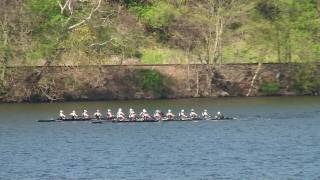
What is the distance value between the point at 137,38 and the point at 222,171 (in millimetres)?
44953

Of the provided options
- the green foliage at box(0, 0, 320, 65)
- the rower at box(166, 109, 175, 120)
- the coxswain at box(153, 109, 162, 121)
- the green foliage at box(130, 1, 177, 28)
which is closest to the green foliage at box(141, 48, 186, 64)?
the green foliage at box(0, 0, 320, 65)

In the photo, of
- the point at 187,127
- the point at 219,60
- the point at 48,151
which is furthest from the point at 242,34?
the point at 48,151

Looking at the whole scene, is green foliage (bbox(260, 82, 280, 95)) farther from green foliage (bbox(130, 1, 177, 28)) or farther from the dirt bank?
green foliage (bbox(130, 1, 177, 28))

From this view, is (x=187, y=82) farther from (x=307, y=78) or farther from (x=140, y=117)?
(x=140, y=117)

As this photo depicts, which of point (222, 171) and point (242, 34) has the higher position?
point (242, 34)

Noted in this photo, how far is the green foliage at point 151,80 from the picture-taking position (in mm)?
89750

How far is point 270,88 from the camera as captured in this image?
90.8 meters

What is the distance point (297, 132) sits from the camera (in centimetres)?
6284

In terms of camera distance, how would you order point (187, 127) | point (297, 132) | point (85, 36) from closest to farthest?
point (297, 132) < point (187, 127) < point (85, 36)

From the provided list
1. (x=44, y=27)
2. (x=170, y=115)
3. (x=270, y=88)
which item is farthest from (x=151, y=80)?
(x=170, y=115)

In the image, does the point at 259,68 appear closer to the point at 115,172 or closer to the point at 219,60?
the point at 219,60

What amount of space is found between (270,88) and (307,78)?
136 inches

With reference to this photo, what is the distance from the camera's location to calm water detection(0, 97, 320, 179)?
1893 inches

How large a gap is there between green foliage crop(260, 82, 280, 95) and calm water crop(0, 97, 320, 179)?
1062cm
